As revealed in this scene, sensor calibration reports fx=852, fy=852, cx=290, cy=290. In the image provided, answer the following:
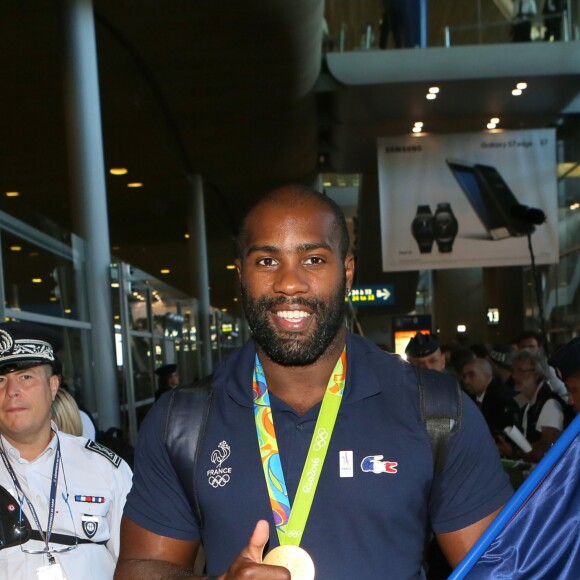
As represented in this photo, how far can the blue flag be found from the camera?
1775 millimetres

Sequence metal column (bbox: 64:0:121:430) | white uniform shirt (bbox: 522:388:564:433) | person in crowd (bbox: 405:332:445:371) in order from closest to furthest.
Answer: white uniform shirt (bbox: 522:388:564:433) → person in crowd (bbox: 405:332:445:371) → metal column (bbox: 64:0:121:430)

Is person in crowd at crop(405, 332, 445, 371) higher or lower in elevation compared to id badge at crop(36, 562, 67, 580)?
higher

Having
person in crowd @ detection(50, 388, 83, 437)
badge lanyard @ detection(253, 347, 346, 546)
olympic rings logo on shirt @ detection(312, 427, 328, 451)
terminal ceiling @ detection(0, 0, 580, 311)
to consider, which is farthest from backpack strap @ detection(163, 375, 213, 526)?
terminal ceiling @ detection(0, 0, 580, 311)

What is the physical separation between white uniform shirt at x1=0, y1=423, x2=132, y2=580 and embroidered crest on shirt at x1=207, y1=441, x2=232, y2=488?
1477mm

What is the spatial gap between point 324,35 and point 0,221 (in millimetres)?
7427

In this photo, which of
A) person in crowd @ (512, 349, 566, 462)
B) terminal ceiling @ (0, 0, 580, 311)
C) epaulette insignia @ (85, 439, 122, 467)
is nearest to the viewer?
epaulette insignia @ (85, 439, 122, 467)

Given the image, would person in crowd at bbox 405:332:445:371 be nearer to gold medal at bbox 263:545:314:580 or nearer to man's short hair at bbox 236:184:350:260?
man's short hair at bbox 236:184:350:260

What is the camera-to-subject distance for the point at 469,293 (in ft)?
130

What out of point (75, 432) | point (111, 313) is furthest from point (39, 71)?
point (75, 432)

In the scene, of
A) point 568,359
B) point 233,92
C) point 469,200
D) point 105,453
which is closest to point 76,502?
point 105,453

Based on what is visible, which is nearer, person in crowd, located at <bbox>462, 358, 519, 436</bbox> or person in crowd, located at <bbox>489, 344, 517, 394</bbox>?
person in crowd, located at <bbox>462, 358, 519, 436</bbox>

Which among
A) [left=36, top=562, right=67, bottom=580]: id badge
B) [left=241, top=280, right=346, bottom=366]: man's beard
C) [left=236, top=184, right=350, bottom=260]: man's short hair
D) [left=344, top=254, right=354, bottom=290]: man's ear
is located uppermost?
[left=236, top=184, right=350, bottom=260]: man's short hair

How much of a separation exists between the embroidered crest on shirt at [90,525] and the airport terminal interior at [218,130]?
9.78ft

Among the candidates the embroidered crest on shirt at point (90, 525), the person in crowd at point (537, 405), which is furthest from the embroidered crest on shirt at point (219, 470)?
the person in crowd at point (537, 405)
